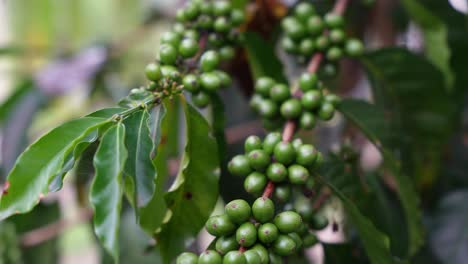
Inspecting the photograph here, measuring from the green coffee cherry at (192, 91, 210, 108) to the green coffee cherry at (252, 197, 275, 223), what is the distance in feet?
0.76

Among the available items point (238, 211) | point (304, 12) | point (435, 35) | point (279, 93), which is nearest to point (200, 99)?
point (279, 93)

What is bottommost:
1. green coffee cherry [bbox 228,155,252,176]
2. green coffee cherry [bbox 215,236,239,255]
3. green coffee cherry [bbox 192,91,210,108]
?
green coffee cherry [bbox 215,236,239,255]

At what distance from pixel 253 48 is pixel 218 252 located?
18.8 inches

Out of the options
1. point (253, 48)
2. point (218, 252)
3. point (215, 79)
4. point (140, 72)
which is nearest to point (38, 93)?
point (140, 72)

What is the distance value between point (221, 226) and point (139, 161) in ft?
0.41

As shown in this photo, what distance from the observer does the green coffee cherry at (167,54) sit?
2.47ft

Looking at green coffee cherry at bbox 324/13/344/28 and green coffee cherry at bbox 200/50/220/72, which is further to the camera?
green coffee cherry at bbox 324/13/344/28

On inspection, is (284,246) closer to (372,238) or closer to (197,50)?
(372,238)

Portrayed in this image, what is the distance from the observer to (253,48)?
0.97m

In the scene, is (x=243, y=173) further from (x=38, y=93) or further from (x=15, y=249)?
(x=38, y=93)

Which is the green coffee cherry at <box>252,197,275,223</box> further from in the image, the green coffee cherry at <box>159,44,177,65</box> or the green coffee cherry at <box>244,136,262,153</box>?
the green coffee cherry at <box>159,44,177,65</box>

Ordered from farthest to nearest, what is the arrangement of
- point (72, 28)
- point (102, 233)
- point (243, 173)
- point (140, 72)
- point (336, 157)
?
1. point (72, 28)
2. point (140, 72)
3. point (336, 157)
4. point (243, 173)
5. point (102, 233)

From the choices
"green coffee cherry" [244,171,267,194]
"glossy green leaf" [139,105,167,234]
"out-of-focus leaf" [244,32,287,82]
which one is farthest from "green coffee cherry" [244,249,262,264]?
"out-of-focus leaf" [244,32,287,82]

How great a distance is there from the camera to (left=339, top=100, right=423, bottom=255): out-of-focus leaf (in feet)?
2.78
